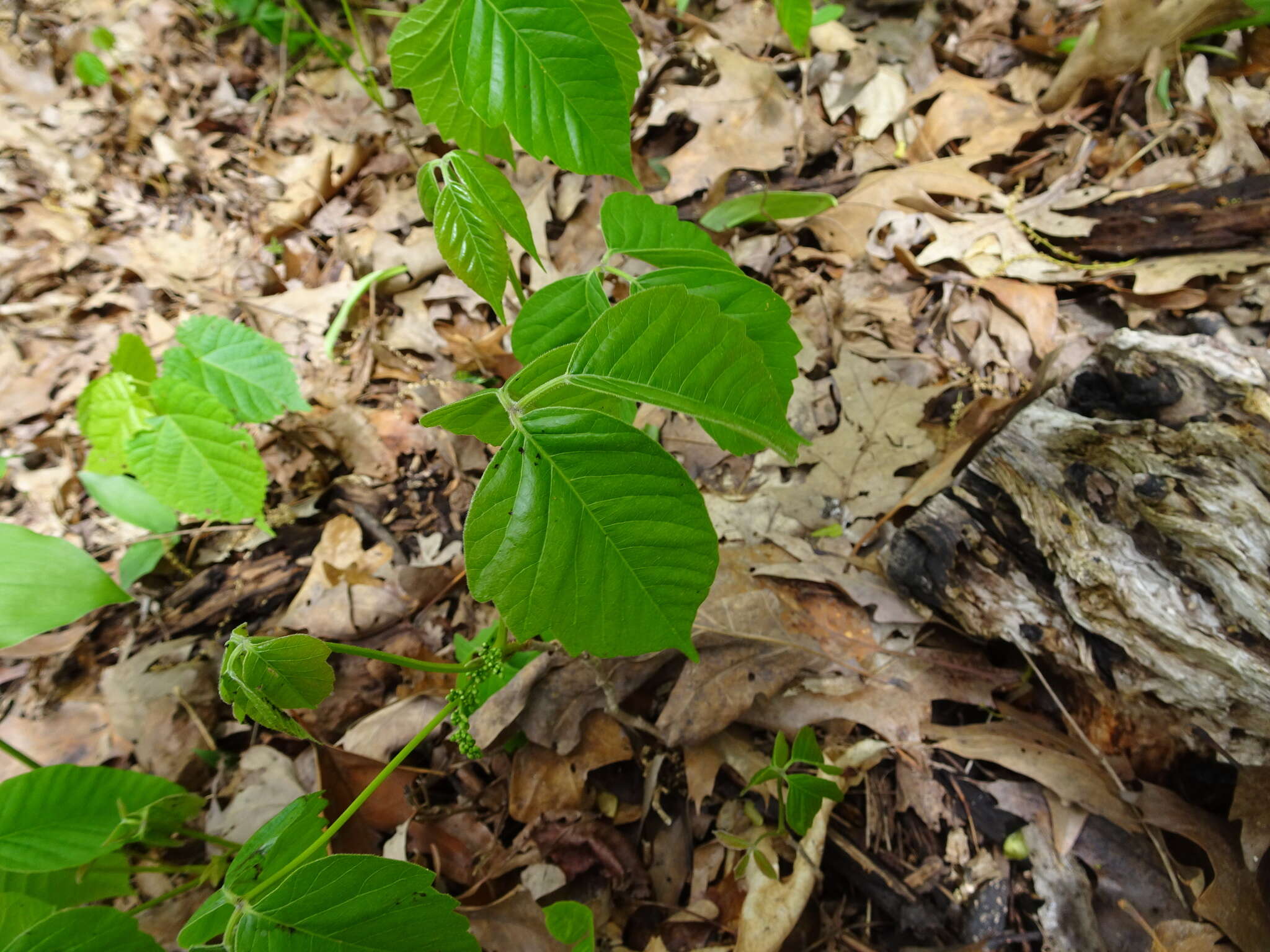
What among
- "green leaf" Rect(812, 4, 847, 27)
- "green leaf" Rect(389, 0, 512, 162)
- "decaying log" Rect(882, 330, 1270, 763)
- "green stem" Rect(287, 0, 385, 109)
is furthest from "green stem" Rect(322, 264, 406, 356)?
"decaying log" Rect(882, 330, 1270, 763)

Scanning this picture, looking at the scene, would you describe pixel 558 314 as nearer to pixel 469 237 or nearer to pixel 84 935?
pixel 469 237

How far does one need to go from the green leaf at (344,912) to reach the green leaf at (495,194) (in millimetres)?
965

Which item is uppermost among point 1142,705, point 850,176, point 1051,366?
point 850,176

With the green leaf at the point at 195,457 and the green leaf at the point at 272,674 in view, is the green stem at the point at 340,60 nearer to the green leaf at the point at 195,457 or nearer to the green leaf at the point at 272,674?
the green leaf at the point at 195,457

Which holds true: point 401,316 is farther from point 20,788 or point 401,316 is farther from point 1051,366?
point 1051,366

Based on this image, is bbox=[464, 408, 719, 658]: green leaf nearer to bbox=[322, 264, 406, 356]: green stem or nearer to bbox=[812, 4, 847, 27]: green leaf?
bbox=[322, 264, 406, 356]: green stem

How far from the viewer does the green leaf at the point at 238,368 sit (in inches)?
85.0

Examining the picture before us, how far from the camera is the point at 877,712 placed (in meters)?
1.66

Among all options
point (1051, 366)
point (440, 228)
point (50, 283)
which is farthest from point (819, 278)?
point (50, 283)

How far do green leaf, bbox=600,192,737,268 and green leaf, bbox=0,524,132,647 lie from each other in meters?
1.67

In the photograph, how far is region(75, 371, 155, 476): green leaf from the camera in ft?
6.78

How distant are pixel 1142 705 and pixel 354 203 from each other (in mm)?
3711

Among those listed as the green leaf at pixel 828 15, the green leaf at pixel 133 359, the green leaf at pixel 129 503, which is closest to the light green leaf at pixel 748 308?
the green leaf at pixel 133 359

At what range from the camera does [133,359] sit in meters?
2.13
